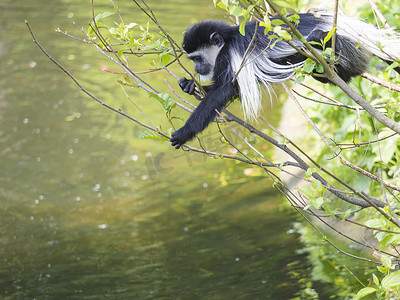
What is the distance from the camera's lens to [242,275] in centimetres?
378

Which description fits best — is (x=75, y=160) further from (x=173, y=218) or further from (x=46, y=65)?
(x=46, y=65)

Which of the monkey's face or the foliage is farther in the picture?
the monkey's face

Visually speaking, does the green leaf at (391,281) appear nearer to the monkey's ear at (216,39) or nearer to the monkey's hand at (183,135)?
the monkey's hand at (183,135)

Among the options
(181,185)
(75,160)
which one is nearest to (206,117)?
(181,185)

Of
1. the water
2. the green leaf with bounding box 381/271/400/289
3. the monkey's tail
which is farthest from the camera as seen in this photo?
the water

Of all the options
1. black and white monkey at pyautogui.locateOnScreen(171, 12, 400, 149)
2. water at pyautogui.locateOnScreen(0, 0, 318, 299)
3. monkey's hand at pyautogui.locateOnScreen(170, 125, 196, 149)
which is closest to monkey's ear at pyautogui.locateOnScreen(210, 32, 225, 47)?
black and white monkey at pyautogui.locateOnScreen(171, 12, 400, 149)

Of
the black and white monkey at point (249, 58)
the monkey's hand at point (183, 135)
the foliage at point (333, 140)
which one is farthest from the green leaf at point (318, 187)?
the monkey's hand at point (183, 135)

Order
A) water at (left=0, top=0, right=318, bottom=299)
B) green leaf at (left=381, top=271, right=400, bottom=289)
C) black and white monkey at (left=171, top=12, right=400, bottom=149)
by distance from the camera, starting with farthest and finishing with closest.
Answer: water at (left=0, top=0, right=318, bottom=299), black and white monkey at (left=171, top=12, right=400, bottom=149), green leaf at (left=381, top=271, right=400, bottom=289)

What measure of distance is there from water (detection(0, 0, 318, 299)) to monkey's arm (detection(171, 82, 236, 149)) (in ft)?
4.50

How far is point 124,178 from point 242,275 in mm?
2029

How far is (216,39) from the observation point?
2750 millimetres

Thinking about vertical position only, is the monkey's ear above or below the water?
above

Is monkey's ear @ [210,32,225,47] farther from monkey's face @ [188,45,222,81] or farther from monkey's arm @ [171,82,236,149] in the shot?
monkey's arm @ [171,82,236,149]

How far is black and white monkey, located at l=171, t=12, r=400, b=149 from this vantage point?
257 centimetres
